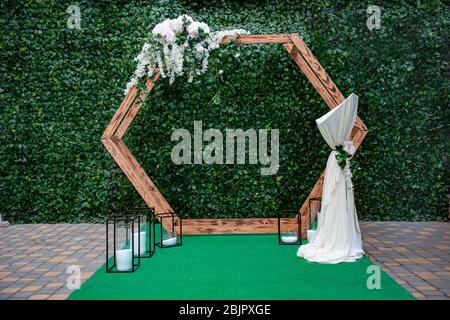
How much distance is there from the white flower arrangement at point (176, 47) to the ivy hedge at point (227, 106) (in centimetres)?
89

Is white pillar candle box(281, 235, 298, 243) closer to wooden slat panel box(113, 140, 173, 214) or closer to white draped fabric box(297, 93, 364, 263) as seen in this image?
white draped fabric box(297, 93, 364, 263)

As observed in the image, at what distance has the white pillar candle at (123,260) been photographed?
4.73 meters

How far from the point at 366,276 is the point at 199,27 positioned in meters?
3.51

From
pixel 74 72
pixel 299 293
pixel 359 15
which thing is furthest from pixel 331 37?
pixel 299 293

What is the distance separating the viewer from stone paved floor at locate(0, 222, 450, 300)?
4.21m

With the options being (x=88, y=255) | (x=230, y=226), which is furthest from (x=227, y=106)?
(x=88, y=255)

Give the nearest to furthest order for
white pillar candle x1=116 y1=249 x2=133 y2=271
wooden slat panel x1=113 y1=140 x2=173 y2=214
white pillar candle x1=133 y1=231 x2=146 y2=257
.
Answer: white pillar candle x1=116 y1=249 x2=133 y2=271 < white pillar candle x1=133 y1=231 x2=146 y2=257 < wooden slat panel x1=113 y1=140 x2=173 y2=214

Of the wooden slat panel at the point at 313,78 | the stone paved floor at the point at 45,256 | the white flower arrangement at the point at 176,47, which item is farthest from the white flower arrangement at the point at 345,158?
the stone paved floor at the point at 45,256

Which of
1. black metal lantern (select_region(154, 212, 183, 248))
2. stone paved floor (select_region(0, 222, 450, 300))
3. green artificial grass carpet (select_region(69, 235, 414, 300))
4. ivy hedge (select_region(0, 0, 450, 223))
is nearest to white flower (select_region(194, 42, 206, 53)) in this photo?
ivy hedge (select_region(0, 0, 450, 223))

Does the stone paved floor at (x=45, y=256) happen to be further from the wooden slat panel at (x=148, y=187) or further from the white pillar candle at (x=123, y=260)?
the wooden slat panel at (x=148, y=187)

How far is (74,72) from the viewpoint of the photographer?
744 cm

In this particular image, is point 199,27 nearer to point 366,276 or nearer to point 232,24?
point 232,24

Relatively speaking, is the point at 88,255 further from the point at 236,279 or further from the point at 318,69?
the point at 318,69

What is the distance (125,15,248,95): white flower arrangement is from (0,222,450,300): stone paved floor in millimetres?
2240
